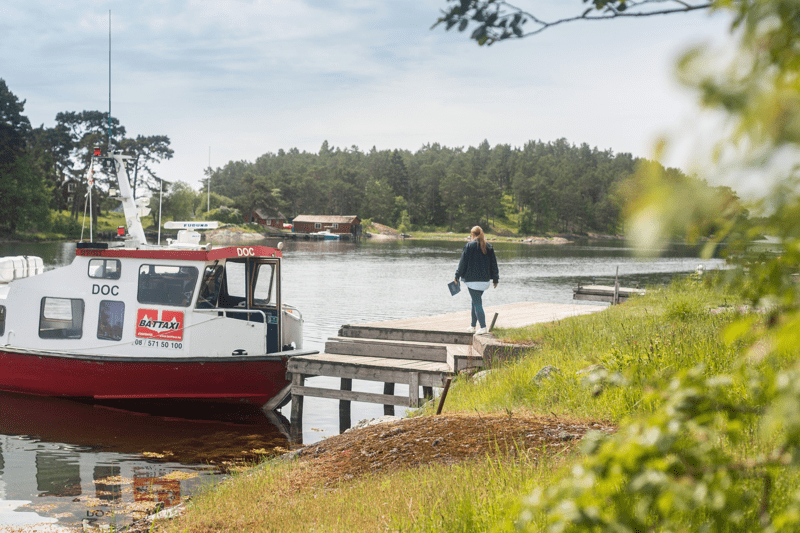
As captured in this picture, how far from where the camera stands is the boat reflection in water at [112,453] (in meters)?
9.48

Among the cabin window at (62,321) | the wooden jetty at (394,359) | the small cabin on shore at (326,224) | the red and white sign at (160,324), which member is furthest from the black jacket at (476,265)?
the small cabin on shore at (326,224)

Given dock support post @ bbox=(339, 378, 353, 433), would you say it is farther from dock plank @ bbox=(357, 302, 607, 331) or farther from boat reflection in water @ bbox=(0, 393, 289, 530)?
dock plank @ bbox=(357, 302, 607, 331)

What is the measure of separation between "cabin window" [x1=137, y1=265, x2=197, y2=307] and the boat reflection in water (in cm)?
217

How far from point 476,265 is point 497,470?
8.06 metres

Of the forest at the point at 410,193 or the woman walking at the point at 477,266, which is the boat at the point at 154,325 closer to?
the woman walking at the point at 477,266

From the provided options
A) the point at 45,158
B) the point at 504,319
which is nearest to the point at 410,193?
the point at 45,158

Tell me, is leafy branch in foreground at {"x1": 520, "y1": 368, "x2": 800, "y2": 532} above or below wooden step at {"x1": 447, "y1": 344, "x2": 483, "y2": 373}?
above

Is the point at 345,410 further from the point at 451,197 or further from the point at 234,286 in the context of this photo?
the point at 451,197

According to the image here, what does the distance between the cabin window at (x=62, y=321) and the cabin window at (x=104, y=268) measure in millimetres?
733

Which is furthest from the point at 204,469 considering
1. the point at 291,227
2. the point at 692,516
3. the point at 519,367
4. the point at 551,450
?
the point at 291,227

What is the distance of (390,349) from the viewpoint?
47.9 feet

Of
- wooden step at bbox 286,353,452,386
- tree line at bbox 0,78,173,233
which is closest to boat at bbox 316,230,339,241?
tree line at bbox 0,78,173,233

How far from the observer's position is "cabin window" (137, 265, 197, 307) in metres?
13.8

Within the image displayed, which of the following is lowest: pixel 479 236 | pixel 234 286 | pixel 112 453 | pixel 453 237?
pixel 112 453
